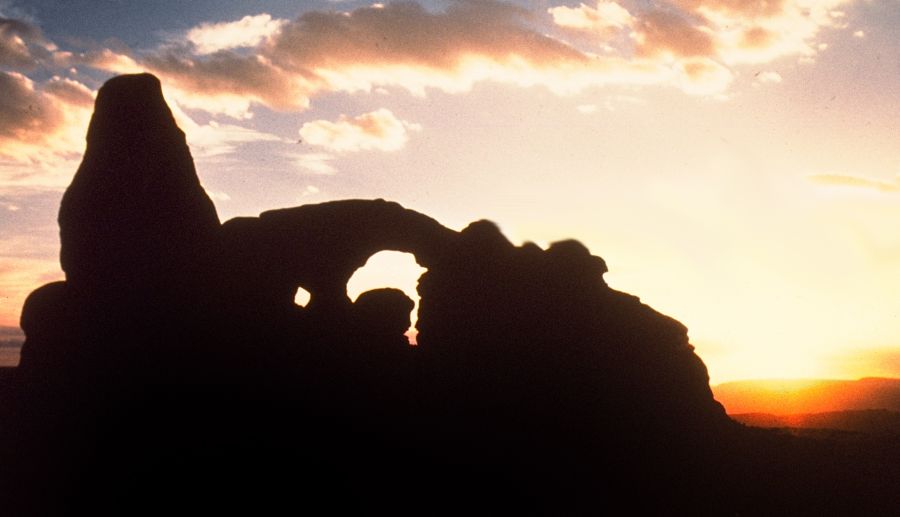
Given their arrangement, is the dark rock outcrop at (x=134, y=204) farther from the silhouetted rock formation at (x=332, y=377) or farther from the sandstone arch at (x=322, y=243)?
the sandstone arch at (x=322, y=243)

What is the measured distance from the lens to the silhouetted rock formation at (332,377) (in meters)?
29.0

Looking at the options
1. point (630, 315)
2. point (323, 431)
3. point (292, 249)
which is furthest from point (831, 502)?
point (292, 249)

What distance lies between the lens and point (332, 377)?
114 ft

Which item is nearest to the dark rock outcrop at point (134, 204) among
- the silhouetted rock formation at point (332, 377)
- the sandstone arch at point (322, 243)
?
the silhouetted rock formation at point (332, 377)

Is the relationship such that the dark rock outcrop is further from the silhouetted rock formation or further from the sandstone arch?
the sandstone arch

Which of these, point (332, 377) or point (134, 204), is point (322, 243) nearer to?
point (332, 377)

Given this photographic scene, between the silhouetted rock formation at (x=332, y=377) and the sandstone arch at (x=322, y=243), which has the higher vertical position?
the sandstone arch at (x=322, y=243)

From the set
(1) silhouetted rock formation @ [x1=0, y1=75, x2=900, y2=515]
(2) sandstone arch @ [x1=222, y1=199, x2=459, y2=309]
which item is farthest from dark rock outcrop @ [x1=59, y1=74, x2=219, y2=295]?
(2) sandstone arch @ [x1=222, y1=199, x2=459, y2=309]

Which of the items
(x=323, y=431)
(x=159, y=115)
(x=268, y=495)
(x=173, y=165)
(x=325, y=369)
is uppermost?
(x=159, y=115)

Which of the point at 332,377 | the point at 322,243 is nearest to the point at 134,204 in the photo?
the point at 322,243

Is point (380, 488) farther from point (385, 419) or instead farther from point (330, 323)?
point (330, 323)

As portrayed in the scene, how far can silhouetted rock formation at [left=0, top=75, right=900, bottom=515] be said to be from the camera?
2902 cm

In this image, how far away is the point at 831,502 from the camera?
33656mm

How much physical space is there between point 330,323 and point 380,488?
30.8ft
